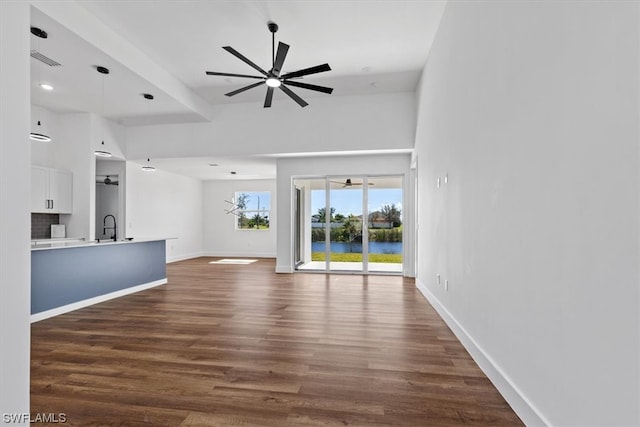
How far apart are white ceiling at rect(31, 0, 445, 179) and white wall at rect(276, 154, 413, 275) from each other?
147 centimetres

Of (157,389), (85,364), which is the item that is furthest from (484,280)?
(85,364)

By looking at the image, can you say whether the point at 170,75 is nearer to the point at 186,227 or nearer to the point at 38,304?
the point at 38,304

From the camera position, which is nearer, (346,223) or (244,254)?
(346,223)

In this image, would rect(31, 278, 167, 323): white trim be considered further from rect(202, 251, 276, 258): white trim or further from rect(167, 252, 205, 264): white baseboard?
rect(202, 251, 276, 258): white trim

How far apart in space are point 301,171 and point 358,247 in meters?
2.15

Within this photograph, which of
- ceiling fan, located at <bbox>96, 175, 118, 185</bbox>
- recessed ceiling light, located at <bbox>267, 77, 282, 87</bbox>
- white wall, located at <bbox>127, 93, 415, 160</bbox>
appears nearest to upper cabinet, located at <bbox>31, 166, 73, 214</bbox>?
ceiling fan, located at <bbox>96, 175, 118, 185</bbox>

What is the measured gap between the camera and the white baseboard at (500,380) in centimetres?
174

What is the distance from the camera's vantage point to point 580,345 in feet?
4.49

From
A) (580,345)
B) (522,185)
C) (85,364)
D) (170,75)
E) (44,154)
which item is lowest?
(85,364)

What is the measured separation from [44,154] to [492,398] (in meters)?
8.16

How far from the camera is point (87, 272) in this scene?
4.52 m

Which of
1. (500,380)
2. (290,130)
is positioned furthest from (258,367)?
(290,130)

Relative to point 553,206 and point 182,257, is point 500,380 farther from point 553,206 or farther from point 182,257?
point 182,257

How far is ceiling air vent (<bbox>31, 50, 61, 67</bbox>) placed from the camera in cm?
413
